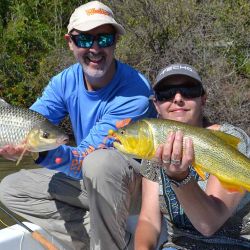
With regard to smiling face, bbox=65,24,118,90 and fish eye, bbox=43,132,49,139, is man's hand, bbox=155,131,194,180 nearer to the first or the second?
fish eye, bbox=43,132,49,139

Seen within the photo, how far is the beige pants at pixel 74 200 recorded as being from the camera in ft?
11.8

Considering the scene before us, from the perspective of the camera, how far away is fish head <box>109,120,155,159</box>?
2.75m

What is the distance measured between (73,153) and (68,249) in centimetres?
81

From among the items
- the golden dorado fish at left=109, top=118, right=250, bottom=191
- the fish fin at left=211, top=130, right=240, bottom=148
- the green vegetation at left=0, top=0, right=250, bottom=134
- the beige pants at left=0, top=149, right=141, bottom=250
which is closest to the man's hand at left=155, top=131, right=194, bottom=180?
the golden dorado fish at left=109, top=118, right=250, bottom=191

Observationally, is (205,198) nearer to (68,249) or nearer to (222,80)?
(68,249)

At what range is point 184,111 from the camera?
10.5 feet

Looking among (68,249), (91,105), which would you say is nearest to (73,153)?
(91,105)

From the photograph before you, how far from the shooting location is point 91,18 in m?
4.26

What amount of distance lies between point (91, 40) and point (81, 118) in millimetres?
614

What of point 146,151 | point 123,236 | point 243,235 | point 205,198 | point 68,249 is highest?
point 146,151

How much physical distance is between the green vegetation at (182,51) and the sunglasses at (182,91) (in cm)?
787

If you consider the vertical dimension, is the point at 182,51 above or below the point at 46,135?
below

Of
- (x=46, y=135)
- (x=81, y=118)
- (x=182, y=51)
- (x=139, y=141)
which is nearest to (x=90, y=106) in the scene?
(x=81, y=118)

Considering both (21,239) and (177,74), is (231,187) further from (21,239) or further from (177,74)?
(21,239)
